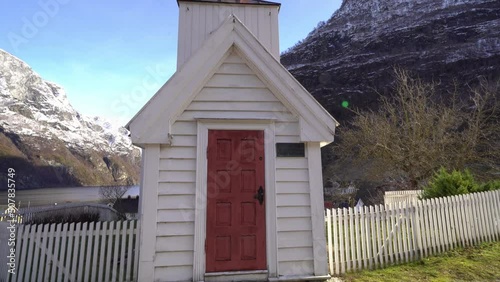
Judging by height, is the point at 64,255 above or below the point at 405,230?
below

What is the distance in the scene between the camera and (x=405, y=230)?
7.32 metres

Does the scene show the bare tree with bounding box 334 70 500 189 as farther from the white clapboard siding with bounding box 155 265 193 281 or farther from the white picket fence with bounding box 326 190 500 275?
the white clapboard siding with bounding box 155 265 193 281

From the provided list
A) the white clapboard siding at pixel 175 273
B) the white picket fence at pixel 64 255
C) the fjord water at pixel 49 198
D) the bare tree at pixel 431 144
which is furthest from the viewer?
the fjord water at pixel 49 198

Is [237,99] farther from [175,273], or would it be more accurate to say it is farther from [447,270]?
[447,270]

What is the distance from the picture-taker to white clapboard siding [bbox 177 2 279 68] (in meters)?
7.64

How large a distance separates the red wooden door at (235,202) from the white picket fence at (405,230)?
197cm

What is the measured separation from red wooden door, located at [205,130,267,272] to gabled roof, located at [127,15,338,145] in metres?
0.86

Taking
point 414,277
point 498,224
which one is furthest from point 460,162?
point 414,277

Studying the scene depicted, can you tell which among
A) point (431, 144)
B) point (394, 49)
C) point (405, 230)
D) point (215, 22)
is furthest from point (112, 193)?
point (394, 49)

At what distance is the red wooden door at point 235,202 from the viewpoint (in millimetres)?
5320

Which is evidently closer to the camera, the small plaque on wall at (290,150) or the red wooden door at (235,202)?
the red wooden door at (235,202)

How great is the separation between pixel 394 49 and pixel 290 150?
8490 centimetres

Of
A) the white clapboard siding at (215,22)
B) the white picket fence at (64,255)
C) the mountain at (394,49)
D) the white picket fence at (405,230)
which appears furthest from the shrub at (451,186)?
the mountain at (394,49)

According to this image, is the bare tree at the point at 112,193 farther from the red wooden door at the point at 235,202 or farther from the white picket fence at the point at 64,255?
the red wooden door at the point at 235,202
